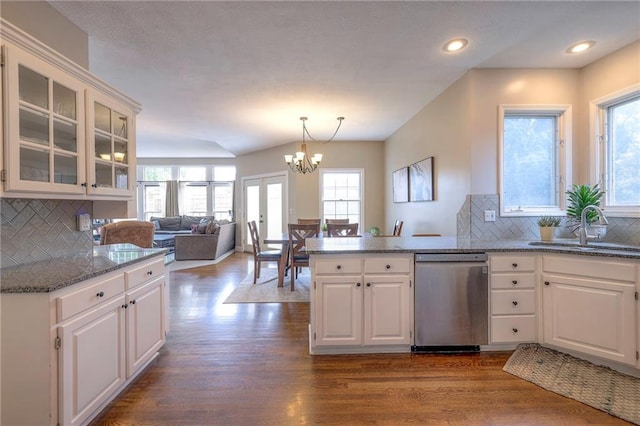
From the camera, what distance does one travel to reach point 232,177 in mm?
8703

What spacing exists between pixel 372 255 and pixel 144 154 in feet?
26.4

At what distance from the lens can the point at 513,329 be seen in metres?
2.29

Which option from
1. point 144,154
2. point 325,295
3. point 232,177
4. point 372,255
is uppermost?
point 144,154

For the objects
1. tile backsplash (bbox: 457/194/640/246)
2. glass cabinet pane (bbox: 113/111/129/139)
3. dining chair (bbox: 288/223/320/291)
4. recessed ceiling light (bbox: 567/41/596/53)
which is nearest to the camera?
glass cabinet pane (bbox: 113/111/129/139)

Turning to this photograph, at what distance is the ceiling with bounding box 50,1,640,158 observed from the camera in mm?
1981

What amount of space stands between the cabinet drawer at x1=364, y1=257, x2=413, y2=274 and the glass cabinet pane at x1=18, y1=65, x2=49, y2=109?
→ 7.38 ft

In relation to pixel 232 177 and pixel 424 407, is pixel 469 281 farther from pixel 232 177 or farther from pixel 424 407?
pixel 232 177

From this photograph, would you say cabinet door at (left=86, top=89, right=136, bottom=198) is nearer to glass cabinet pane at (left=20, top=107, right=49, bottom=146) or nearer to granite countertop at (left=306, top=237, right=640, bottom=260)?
glass cabinet pane at (left=20, top=107, right=49, bottom=146)

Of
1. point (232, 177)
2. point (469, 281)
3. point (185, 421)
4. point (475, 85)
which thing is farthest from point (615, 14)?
point (232, 177)

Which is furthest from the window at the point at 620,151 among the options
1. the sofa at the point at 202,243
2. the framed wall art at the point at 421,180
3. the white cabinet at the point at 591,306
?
the sofa at the point at 202,243

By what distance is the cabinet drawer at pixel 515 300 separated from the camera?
7.51 ft

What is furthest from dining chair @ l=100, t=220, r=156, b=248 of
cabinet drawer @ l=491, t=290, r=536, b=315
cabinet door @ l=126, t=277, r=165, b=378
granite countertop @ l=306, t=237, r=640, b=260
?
cabinet drawer @ l=491, t=290, r=536, b=315

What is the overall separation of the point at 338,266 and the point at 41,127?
6.64 feet

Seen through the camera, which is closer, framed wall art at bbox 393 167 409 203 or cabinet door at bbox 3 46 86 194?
cabinet door at bbox 3 46 86 194
